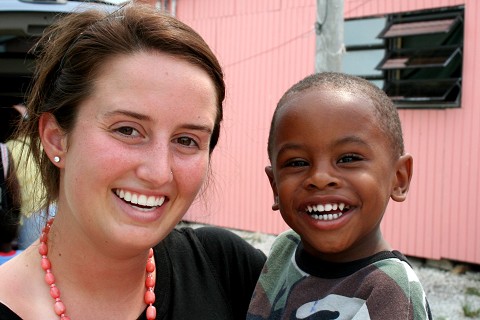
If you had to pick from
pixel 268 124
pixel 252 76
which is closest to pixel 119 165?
pixel 268 124

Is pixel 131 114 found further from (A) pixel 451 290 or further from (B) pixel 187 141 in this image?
(A) pixel 451 290

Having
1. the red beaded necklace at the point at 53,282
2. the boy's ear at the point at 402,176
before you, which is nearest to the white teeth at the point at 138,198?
the red beaded necklace at the point at 53,282

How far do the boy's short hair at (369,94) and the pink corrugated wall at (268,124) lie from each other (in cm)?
389

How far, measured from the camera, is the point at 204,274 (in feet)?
6.59

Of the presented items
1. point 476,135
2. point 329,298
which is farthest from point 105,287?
point 476,135

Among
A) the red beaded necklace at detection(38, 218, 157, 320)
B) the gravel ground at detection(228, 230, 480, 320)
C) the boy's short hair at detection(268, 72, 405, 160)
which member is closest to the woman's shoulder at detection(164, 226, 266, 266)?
→ the red beaded necklace at detection(38, 218, 157, 320)

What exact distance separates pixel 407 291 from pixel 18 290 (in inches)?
46.0

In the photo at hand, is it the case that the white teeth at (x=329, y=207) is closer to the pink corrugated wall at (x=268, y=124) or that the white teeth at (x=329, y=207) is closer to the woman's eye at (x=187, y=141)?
the woman's eye at (x=187, y=141)

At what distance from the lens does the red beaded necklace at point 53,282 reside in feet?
5.61

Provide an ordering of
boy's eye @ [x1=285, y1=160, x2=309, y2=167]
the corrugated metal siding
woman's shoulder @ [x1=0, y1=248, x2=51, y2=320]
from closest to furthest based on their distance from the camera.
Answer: woman's shoulder @ [x1=0, y1=248, x2=51, y2=320] → boy's eye @ [x1=285, y1=160, x2=309, y2=167] → the corrugated metal siding

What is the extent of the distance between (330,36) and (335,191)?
311cm

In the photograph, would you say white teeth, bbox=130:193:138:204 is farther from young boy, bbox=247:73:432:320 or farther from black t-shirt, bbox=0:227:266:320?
young boy, bbox=247:73:432:320

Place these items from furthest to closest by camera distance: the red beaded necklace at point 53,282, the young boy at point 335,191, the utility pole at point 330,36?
the utility pole at point 330,36
the young boy at point 335,191
the red beaded necklace at point 53,282

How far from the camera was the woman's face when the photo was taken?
1616 mm
